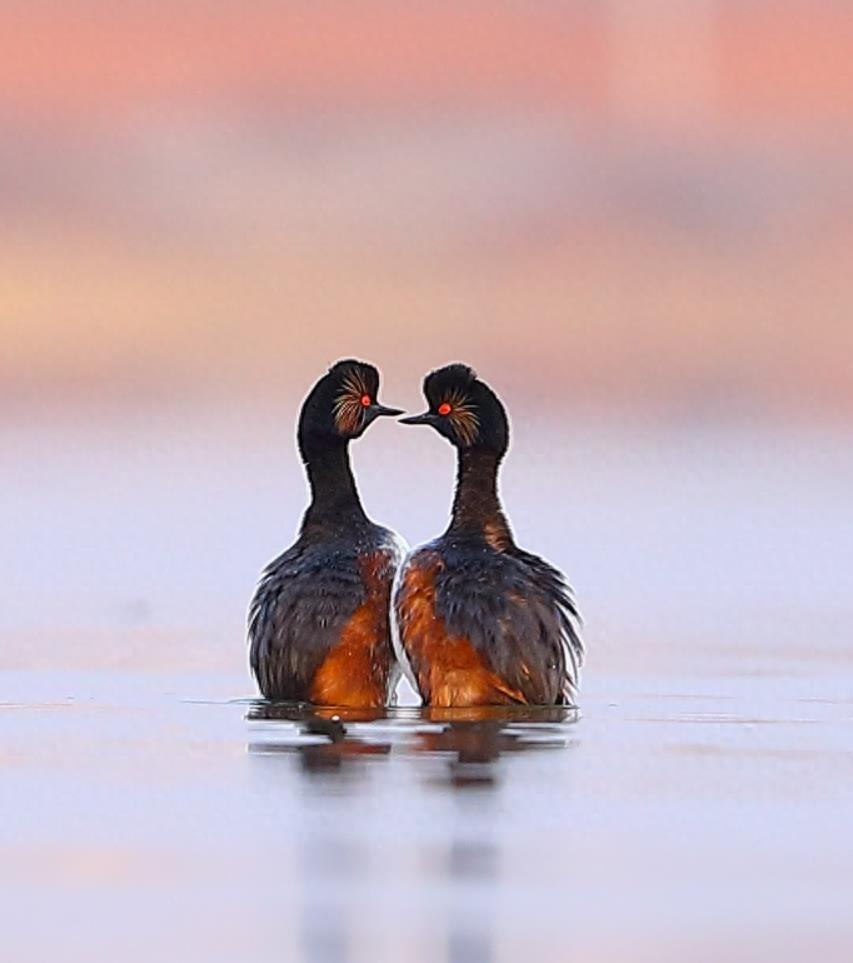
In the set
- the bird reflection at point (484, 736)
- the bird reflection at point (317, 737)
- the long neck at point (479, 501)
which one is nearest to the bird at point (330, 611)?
the bird reflection at point (317, 737)

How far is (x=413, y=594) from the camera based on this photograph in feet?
45.6

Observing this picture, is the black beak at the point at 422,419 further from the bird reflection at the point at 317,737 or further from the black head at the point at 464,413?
the bird reflection at the point at 317,737

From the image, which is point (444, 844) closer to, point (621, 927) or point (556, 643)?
point (621, 927)

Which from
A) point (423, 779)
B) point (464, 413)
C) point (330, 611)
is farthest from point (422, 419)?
point (423, 779)

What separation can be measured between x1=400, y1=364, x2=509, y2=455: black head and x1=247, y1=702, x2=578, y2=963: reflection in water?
153cm

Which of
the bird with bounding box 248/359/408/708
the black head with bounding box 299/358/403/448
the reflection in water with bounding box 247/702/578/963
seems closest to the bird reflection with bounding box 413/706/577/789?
the reflection in water with bounding box 247/702/578/963

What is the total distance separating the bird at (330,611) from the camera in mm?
14125

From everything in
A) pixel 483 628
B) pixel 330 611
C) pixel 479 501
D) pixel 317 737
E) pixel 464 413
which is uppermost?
pixel 464 413

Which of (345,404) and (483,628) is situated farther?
(345,404)

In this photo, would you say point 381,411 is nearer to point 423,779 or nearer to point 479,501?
point 479,501

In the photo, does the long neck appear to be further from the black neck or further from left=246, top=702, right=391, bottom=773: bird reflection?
left=246, top=702, right=391, bottom=773: bird reflection

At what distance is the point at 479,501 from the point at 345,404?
90 cm

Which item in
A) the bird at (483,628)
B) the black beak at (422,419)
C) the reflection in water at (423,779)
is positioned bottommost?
the reflection in water at (423,779)

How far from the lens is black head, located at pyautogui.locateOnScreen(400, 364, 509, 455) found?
15.0 meters
